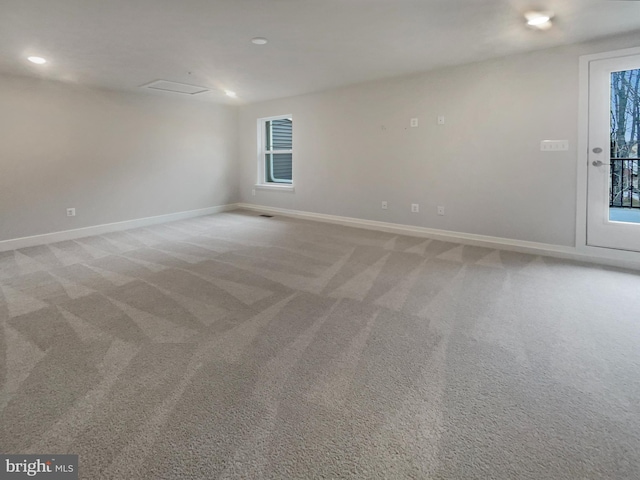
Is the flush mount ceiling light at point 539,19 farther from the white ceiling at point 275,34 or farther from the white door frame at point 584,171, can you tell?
the white door frame at point 584,171

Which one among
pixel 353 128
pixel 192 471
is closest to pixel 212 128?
pixel 353 128

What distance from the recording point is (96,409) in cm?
156

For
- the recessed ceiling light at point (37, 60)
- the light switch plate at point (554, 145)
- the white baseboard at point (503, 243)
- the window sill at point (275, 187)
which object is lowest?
the white baseboard at point (503, 243)

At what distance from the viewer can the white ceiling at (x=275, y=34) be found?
2740 mm

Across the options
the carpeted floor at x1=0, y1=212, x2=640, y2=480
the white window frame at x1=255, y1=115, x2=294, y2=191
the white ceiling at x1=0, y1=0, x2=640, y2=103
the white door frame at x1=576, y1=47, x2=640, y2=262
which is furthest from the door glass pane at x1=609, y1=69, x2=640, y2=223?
the white window frame at x1=255, y1=115, x2=294, y2=191

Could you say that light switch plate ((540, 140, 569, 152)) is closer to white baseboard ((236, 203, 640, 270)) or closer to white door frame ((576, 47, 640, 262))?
white door frame ((576, 47, 640, 262))

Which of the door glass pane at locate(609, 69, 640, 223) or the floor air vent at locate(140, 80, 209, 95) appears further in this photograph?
the floor air vent at locate(140, 80, 209, 95)

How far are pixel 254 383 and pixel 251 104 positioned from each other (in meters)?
6.32

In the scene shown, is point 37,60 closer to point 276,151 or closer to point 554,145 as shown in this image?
point 276,151

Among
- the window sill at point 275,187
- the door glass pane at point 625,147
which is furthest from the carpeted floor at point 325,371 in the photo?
the window sill at point 275,187

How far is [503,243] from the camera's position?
4.33 m

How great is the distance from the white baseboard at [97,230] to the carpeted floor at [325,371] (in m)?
1.36

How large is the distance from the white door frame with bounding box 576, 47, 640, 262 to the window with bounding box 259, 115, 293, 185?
15.0ft

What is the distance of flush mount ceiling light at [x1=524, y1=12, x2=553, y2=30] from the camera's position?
9.59 ft
